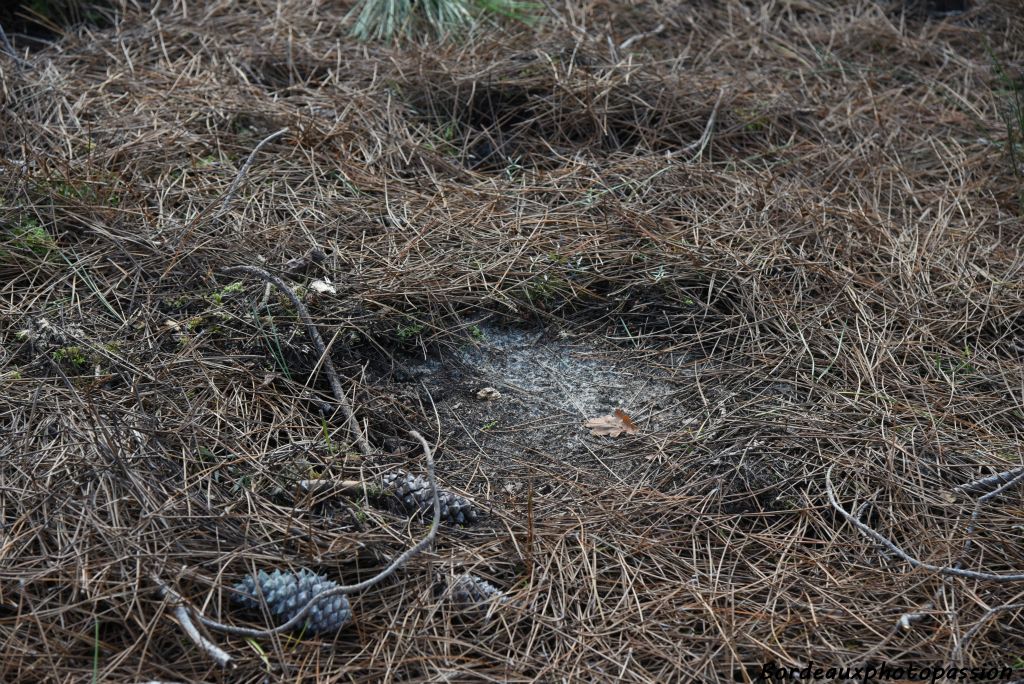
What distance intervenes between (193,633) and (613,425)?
1.16 meters


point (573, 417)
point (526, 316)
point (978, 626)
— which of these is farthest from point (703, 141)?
point (978, 626)

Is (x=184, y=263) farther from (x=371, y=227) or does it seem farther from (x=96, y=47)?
(x=96, y=47)

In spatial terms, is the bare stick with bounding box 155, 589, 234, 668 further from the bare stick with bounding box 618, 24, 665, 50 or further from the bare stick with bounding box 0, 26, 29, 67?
the bare stick with bounding box 618, 24, 665, 50

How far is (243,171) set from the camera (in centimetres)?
308

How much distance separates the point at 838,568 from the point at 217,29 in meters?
3.36

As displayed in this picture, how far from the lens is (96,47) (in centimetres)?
375

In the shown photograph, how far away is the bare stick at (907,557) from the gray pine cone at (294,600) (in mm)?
1124

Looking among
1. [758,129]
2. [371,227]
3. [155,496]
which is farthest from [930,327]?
[155,496]

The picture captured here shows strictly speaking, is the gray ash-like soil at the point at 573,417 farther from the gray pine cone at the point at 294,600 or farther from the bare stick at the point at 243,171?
the bare stick at the point at 243,171

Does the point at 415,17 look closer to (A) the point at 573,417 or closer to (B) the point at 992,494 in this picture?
(A) the point at 573,417

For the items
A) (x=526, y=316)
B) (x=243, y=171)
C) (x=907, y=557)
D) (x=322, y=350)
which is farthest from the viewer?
(x=243, y=171)

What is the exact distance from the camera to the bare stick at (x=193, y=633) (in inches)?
66.9

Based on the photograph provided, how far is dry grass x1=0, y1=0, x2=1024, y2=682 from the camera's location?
1.85 m

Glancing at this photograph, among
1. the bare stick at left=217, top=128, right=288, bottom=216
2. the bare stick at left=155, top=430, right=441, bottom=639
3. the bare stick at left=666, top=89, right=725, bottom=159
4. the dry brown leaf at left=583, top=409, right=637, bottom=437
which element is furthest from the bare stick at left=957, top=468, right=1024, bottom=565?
the bare stick at left=217, top=128, right=288, bottom=216
